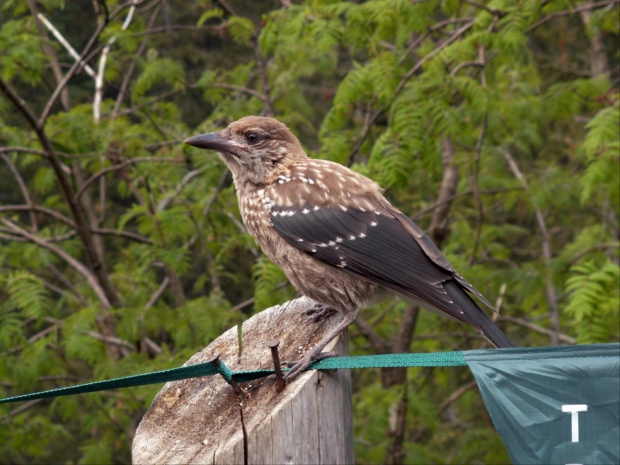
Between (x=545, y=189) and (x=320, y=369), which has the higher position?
(x=545, y=189)

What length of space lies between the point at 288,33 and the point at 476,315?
12.3 ft

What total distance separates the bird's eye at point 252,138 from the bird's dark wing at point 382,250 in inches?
18.4

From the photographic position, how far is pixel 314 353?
9.01 feet

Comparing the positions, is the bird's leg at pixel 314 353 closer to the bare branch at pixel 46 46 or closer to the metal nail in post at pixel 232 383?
the metal nail in post at pixel 232 383

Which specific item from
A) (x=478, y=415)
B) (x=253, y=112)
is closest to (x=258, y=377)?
Answer: (x=253, y=112)

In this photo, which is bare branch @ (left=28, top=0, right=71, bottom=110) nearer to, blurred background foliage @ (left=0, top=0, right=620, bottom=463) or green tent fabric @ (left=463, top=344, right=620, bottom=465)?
blurred background foliage @ (left=0, top=0, right=620, bottom=463)

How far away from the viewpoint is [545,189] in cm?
690

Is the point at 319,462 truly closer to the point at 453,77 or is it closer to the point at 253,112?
the point at 453,77

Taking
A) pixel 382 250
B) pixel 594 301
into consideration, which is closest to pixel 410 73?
pixel 594 301

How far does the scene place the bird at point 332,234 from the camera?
344cm

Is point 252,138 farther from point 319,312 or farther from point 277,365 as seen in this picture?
point 277,365

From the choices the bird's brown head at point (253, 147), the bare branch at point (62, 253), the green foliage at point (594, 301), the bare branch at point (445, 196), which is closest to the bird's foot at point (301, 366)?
the bird's brown head at point (253, 147)

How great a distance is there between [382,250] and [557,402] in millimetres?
1553

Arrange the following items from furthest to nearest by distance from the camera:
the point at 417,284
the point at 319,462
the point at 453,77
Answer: the point at 453,77 < the point at 417,284 < the point at 319,462
